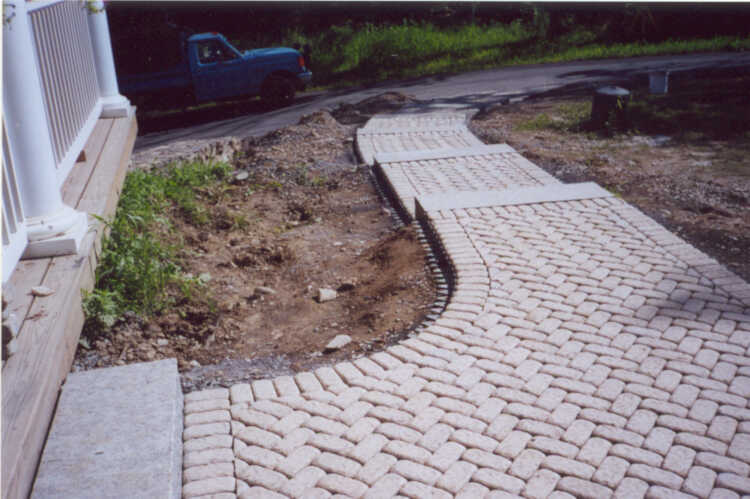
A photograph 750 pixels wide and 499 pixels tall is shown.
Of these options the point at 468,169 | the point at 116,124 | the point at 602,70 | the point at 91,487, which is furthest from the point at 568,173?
the point at 602,70

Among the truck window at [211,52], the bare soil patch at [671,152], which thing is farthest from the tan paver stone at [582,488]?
the truck window at [211,52]

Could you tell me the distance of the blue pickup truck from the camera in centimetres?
1512

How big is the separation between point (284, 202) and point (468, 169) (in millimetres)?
2319

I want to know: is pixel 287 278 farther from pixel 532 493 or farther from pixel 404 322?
pixel 532 493

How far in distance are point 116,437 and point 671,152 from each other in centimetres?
808

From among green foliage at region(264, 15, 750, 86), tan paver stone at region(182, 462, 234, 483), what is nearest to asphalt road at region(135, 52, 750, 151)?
green foliage at region(264, 15, 750, 86)

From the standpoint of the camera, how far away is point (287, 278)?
19.4 ft

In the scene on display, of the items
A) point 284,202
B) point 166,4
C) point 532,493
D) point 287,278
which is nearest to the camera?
point 532,493

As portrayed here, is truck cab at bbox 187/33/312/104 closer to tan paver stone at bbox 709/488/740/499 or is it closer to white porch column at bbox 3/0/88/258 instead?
white porch column at bbox 3/0/88/258

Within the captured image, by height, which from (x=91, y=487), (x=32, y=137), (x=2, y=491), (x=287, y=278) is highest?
(x=32, y=137)

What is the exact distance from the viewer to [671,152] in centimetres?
882

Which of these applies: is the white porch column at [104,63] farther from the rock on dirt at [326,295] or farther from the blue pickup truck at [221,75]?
the blue pickup truck at [221,75]

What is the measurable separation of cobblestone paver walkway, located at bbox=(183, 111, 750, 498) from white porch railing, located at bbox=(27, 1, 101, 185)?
2.46 meters

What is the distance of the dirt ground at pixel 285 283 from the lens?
178 inches
